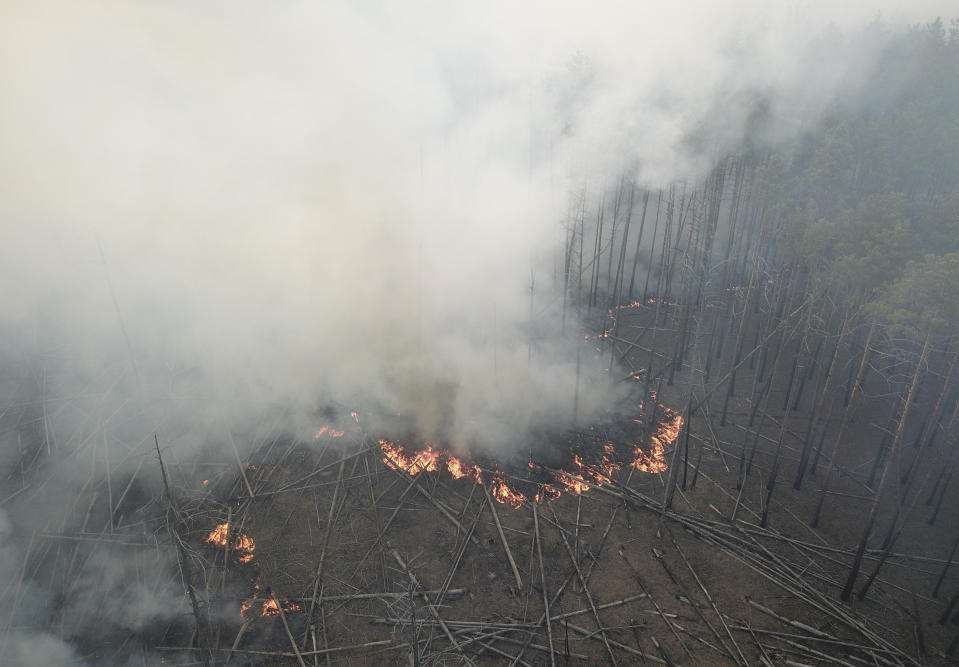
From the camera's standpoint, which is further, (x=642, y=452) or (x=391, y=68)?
(x=391, y=68)

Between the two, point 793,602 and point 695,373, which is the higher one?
point 695,373

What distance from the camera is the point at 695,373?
19453 millimetres

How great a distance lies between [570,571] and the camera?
11.4 metres

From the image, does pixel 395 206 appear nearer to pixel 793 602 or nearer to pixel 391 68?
pixel 391 68

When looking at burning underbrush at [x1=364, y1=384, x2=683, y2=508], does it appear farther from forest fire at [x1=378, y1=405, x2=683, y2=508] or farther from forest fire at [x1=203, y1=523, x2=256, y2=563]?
forest fire at [x1=203, y1=523, x2=256, y2=563]

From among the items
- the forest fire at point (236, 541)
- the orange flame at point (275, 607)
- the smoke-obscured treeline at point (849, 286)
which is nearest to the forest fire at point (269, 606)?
the orange flame at point (275, 607)

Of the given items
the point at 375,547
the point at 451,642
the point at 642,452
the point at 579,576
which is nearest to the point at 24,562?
the point at 375,547

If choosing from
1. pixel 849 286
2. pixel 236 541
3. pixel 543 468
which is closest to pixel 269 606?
pixel 236 541

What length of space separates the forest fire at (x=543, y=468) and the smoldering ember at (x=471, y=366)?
13 cm

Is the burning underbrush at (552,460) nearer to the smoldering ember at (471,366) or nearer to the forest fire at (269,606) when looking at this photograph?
the smoldering ember at (471,366)

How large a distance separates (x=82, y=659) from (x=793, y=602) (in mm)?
14637

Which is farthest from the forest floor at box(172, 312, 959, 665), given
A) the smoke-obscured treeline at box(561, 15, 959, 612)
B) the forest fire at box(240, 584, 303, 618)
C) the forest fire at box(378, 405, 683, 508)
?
the smoke-obscured treeline at box(561, 15, 959, 612)

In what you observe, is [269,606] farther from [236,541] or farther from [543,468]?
[543,468]

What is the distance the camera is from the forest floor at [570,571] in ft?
32.6
